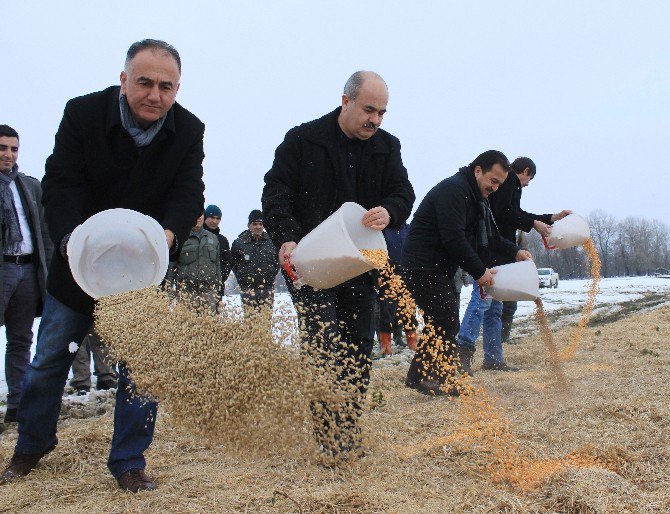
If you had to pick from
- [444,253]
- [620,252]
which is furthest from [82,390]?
[620,252]

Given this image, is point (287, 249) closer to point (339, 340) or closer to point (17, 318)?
point (339, 340)

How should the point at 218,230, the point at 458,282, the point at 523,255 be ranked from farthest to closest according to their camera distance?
the point at 458,282 < the point at 218,230 < the point at 523,255

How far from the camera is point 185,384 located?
2461mm

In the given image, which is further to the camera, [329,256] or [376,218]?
[376,218]

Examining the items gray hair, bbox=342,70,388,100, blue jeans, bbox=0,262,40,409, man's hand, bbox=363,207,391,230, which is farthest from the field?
gray hair, bbox=342,70,388,100

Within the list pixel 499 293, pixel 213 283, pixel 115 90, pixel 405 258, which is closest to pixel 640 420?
pixel 499 293

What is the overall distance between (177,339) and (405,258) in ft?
8.63

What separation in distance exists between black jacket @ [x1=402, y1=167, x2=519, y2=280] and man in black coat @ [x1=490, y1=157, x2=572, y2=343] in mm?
945

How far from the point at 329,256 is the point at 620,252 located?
91.6m

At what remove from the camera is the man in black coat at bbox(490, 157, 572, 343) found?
5.83m

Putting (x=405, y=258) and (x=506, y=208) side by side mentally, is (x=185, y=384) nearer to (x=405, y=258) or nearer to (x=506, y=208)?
(x=405, y=258)

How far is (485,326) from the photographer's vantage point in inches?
230

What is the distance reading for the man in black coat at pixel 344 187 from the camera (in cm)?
299

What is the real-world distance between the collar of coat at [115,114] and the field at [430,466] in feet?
4.32
